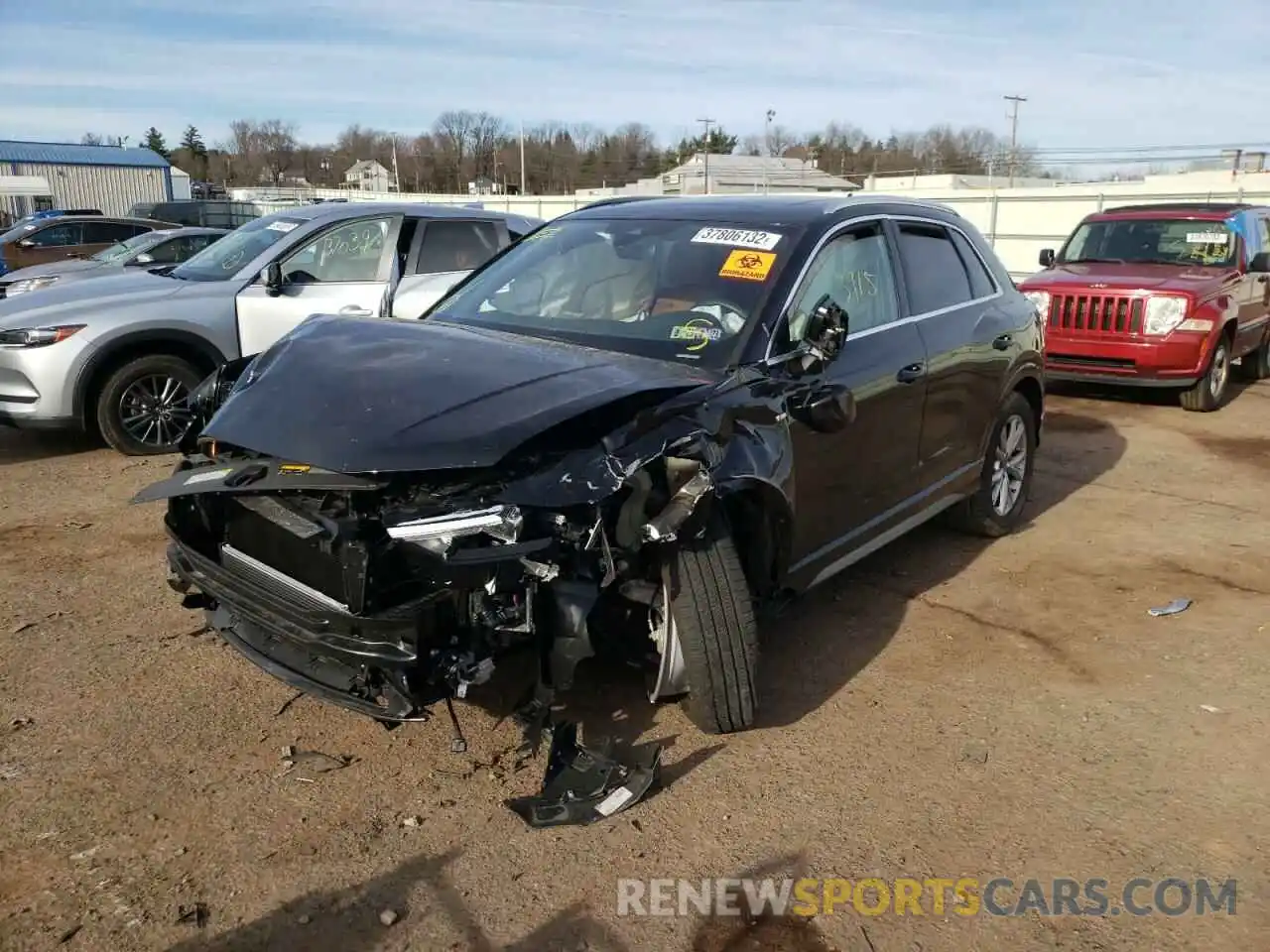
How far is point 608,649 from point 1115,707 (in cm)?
206

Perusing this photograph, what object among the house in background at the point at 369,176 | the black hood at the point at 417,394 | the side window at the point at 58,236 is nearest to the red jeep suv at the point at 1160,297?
the black hood at the point at 417,394

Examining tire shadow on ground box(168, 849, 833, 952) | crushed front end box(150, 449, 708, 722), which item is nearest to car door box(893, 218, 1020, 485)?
crushed front end box(150, 449, 708, 722)

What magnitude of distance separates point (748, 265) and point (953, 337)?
1.46 meters

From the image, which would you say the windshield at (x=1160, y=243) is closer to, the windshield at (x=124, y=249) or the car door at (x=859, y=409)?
the car door at (x=859, y=409)

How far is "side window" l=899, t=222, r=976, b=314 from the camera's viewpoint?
15.2ft

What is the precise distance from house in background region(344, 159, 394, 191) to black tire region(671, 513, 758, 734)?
84600 millimetres

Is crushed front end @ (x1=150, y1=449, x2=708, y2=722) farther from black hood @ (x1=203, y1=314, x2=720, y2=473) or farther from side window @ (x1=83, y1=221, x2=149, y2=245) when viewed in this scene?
side window @ (x1=83, y1=221, x2=149, y2=245)

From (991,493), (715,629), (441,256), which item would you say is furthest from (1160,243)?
(715,629)

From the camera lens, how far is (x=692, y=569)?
10.3 ft

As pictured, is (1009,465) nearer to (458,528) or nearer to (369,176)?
(458,528)

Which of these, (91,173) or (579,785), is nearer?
(579,785)

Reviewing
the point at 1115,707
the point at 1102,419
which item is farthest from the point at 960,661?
the point at 1102,419

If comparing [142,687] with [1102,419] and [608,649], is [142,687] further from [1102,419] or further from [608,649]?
[1102,419]

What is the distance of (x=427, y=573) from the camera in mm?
2732
